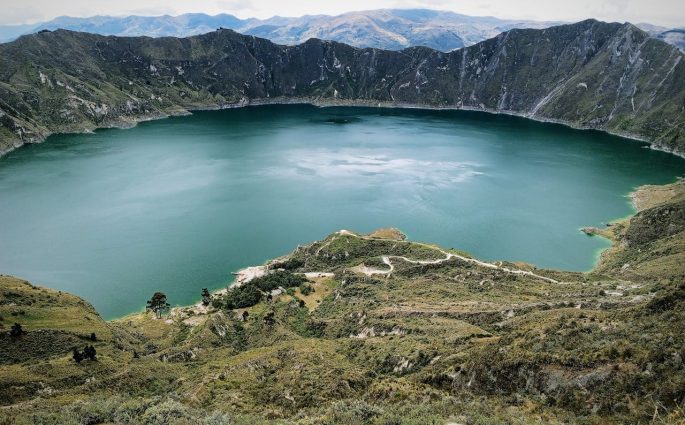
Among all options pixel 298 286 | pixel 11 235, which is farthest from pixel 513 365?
pixel 11 235

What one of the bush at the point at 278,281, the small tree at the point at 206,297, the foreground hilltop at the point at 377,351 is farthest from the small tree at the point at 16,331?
the bush at the point at 278,281

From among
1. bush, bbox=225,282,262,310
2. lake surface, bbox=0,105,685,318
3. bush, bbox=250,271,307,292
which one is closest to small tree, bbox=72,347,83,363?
bush, bbox=225,282,262,310

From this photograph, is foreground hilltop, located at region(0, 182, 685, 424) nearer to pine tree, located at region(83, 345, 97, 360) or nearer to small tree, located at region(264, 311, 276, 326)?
small tree, located at region(264, 311, 276, 326)

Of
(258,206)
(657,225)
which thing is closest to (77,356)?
(258,206)

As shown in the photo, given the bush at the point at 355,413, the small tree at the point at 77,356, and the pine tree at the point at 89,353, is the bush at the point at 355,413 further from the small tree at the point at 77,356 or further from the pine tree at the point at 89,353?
the small tree at the point at 77,356

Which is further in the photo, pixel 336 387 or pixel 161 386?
pixel 161 386

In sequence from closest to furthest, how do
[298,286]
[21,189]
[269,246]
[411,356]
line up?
[411,356] < [298,286] < [269,246] < [21,189]

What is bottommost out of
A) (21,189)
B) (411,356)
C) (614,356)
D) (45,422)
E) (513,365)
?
(21,189)

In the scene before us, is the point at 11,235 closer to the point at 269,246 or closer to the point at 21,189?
the point at 21,189
